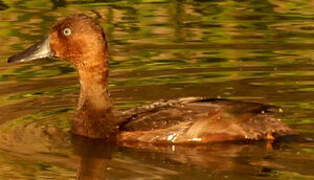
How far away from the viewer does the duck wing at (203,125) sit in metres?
A: 9.66

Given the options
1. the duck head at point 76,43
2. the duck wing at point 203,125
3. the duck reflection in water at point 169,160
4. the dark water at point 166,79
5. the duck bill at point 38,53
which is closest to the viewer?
the duck reflection in water at point 169,160

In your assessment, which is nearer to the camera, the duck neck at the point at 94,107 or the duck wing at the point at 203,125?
the duck wing at the point at 203,125

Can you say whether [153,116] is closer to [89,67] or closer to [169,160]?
[169,160]

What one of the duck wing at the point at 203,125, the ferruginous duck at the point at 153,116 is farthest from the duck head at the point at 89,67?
the duck wing at the point at 203,125

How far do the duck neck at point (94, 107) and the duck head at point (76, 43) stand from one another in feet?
0.31

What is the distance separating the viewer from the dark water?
9039 millimetres

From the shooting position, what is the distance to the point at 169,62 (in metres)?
12.5

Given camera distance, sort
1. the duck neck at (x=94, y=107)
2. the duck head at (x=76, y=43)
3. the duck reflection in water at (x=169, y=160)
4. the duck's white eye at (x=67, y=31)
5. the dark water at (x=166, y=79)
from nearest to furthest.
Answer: the duck reflection in water at (x=169, y=160), the dark water at (x=166, y=79), the duck neck at (x=94, y=107), the duck head at (x=76, y=43), the duck's white eye at (x=67, y=31)

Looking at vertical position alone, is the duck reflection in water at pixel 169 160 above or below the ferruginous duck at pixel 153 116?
below

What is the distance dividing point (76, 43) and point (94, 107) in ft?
2.12

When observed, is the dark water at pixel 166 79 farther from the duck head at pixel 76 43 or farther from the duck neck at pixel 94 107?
the duck head at pixel 76 43

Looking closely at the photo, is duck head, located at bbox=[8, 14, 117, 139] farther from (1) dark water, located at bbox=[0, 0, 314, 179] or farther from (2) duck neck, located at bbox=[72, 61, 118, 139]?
(1) dark water, located at bbox=[0, 0, 314, 179]

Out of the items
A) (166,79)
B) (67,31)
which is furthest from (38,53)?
(166,79)

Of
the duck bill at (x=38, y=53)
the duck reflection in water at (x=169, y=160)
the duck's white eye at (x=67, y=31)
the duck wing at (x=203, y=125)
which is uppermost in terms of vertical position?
the duck's white eye at (x=67, y=31)
